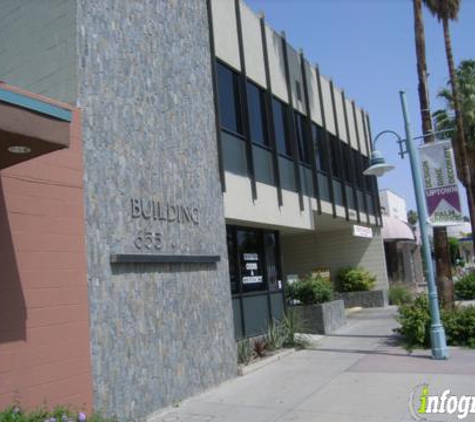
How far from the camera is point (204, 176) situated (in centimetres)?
988

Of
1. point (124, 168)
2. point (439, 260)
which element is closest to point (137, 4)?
point (124, 168)

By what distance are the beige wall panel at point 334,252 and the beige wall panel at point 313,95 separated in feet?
22.8

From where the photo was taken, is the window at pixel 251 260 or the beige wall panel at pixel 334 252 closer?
the window at pixel 251 260

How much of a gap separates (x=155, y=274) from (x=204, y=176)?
236 cm

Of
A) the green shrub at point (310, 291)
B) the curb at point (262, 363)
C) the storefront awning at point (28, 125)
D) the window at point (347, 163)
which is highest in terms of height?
the window at point (347, 163)

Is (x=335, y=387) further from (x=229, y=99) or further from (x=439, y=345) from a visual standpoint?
(x=229, y=99)

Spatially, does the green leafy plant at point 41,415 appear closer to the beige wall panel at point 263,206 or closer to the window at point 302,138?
the beige wall panel at point 263,206

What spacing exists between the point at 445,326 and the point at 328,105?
911cm

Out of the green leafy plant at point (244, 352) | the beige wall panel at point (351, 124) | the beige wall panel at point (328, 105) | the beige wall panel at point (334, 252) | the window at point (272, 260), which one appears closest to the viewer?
the green leafy plant at point (244, 352)

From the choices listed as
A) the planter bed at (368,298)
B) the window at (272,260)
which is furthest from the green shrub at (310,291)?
the planter bed at (368,298)

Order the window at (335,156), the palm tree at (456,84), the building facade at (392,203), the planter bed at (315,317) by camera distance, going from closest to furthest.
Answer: the planter bed at (315,317)
the window at (335,156)
the palm tree at (456,84)
the building facade at (392,203)

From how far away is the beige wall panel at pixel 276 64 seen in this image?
14.2 m

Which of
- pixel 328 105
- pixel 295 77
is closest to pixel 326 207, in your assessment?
pixel 328 105

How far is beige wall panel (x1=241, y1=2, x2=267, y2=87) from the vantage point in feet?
42.7
